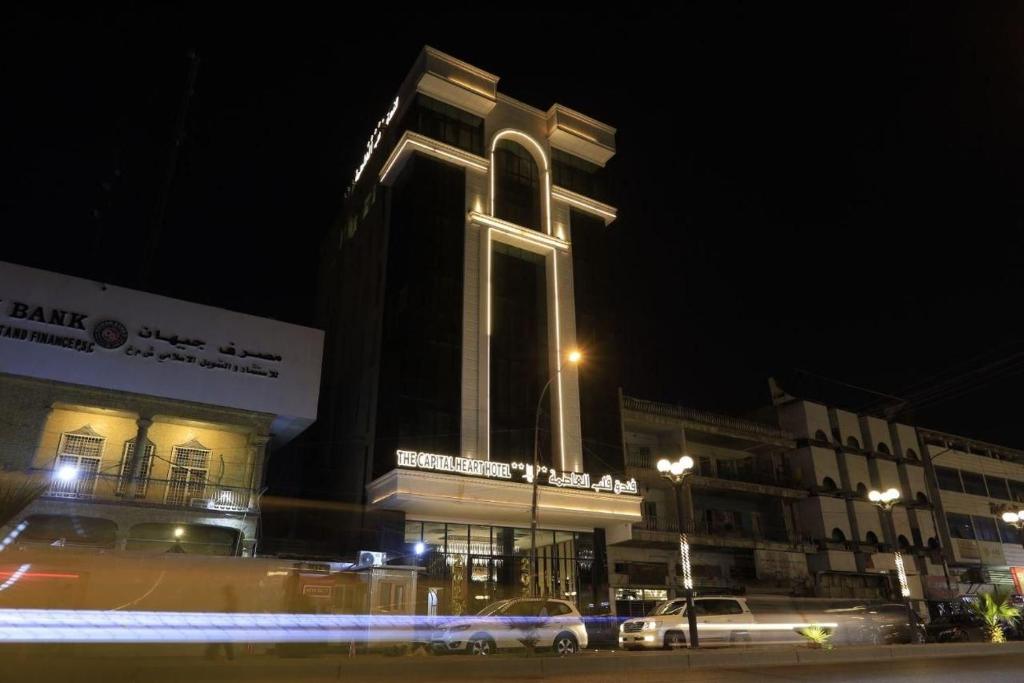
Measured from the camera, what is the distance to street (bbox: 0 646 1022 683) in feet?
36.5

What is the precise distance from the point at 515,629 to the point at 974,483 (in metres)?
53.5

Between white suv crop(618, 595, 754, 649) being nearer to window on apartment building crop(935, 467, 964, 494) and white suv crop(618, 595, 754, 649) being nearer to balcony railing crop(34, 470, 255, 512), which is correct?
balcony railing crop(34, 470, 255, 512)

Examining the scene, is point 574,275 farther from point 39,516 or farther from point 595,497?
point 39,516

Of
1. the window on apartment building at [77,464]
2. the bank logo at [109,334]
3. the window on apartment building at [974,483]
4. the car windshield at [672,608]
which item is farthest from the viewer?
the window on apartment building at [974,483]

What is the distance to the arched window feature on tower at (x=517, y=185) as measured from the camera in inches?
1495

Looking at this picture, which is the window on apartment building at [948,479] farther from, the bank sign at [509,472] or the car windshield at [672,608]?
the car windshield at [672,608]

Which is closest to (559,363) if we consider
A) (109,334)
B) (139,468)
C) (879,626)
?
(879,626)

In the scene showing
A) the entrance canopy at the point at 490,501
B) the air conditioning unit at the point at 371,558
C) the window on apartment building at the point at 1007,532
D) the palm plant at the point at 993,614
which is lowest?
the palm plant at the point at 993,614

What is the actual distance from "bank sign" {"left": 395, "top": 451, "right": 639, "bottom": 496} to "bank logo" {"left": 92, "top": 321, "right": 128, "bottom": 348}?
38.8ft

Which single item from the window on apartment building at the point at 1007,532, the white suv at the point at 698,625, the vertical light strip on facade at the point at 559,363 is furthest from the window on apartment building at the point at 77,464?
the window on apartment building at the point at 1007,532

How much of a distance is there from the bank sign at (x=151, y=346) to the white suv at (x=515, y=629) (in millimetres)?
14595

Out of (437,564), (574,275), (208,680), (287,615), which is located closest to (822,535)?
(574,275)

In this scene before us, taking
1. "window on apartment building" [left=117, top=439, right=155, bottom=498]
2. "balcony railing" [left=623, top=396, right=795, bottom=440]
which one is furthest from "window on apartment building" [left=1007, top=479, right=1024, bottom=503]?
"window on apartment building" [left=117, top=439, right=155, bottom=498]

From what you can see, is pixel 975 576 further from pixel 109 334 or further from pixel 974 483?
pixel 109 334
